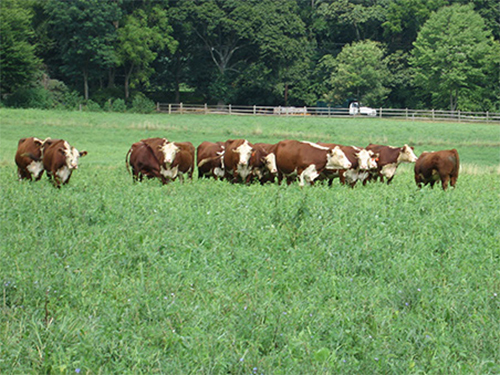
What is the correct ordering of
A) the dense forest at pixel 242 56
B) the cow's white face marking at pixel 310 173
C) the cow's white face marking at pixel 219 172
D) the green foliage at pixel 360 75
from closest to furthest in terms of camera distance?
1. the cow's white face marking at pixel 310 173
2. the cow's white face marking at pixel 219 172
3. the dense forest at pixel 242 56
4. the green foliage at pixel 360 75

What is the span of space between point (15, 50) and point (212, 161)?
42.9 metres

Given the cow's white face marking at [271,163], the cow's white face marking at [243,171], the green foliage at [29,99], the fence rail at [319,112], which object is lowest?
the cow's white face marking at [243,171]

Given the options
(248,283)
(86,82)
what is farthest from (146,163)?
(86,82)

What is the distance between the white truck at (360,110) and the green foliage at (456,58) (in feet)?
21.1

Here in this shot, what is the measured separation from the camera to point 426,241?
8.16m

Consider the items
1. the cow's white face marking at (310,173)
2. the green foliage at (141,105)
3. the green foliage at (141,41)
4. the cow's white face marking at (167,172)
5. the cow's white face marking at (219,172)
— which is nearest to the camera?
the cow's white face marking at (310,173)

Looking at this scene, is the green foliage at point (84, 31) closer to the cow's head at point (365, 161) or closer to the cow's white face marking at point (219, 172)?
the cow's white face marking at point (219, 172)

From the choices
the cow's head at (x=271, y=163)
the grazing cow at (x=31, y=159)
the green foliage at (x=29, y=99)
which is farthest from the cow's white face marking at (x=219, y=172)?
the green foliage at (x=29, y=99)

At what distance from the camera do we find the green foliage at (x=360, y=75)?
64.8 m

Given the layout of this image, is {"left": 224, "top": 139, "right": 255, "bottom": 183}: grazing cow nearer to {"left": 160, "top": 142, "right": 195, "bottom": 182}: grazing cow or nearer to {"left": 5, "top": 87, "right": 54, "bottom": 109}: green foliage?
{"left": 160, "top": 142, "right": 195, "bottom": 182}: grazing cow

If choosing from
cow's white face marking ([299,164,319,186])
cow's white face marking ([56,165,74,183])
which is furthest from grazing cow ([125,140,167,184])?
cow's white face marking ([299,164,319,186])

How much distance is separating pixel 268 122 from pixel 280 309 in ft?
136

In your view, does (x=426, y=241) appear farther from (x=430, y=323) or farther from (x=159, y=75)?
(x=159, y=75)

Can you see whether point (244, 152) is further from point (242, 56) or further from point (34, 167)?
point (242, 56)
